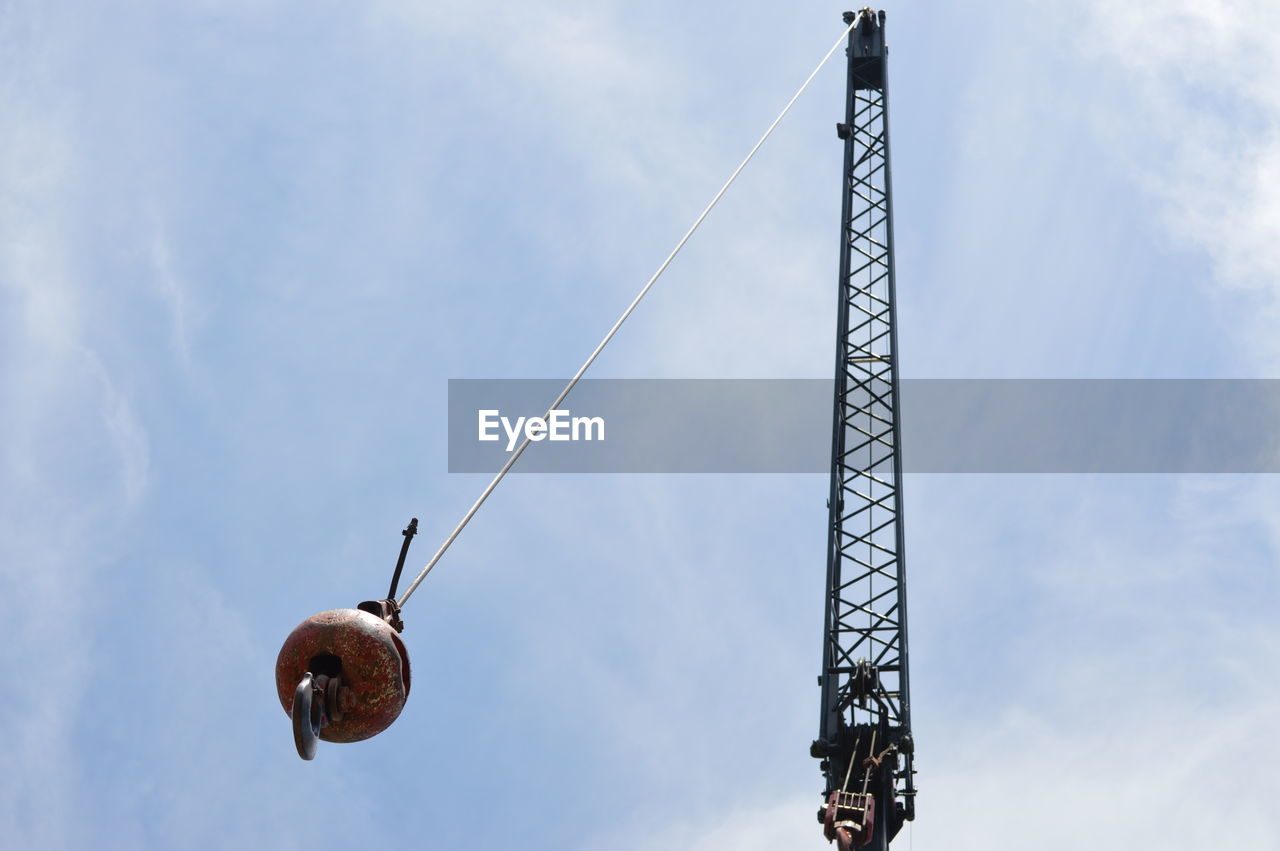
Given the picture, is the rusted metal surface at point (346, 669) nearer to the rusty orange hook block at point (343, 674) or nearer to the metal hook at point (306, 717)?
the rusty orange hook block at point (343, 674)

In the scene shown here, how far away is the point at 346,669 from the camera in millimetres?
10711

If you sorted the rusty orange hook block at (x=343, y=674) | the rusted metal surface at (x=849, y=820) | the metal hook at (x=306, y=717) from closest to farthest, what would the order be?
the metal hook at (x=306, y=717) → the rusty orange hook block at (x=343, y=674) → the rusted metal surface at (x=849, y=820)

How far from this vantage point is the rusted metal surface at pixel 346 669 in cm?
1068

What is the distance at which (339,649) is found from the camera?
35.3 ft

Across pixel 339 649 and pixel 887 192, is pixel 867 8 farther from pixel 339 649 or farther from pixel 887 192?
pixel 339 649

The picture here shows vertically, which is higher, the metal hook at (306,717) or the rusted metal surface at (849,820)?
the rusted metal surface at (849,820)

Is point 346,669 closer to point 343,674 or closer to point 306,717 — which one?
point 343,674

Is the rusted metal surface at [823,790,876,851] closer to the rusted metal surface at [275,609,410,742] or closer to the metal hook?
the rusted metal surface at [275,609,410,742]

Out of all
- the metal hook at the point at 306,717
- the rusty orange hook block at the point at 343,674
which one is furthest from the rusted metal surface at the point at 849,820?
the metal hook at the point at 306,717

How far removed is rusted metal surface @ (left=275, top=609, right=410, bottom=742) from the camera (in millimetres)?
10680

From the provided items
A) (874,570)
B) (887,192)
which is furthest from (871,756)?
(887,192)

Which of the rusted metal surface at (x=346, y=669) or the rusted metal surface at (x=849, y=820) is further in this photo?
the rusted metal surface at (x=849, y=820)

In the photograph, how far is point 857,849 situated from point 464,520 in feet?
46.1

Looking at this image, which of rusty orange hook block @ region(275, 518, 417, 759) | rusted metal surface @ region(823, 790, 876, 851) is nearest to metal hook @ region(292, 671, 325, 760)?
rusty orange hook block @ region(275, 518, 417, 759)
